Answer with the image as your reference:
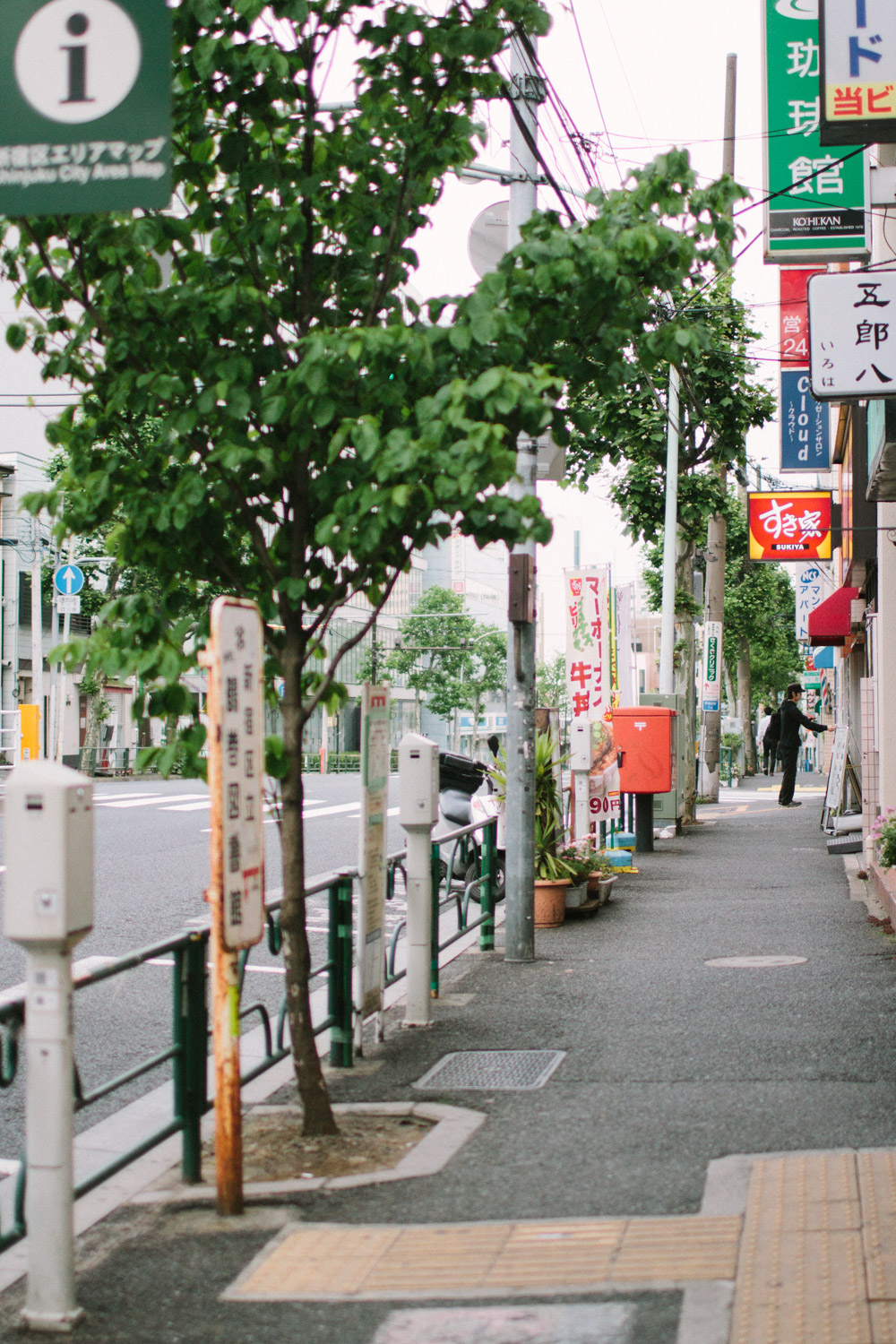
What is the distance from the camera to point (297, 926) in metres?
Result: 5.38

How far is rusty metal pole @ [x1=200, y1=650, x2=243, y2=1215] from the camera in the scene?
4.25 m

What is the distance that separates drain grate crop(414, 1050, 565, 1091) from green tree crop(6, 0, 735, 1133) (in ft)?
3.33

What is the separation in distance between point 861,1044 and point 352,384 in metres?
4.05

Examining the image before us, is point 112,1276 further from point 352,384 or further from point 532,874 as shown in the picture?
point 532,874

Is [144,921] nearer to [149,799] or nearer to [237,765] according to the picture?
[237,765]

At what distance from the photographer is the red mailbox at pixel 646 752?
16281mm

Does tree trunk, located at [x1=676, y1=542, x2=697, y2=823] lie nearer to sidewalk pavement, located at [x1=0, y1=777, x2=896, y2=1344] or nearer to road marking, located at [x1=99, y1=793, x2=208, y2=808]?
road marking, located at [x1=99, y1=793, x2=208, y2=808]

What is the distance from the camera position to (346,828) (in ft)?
63.7

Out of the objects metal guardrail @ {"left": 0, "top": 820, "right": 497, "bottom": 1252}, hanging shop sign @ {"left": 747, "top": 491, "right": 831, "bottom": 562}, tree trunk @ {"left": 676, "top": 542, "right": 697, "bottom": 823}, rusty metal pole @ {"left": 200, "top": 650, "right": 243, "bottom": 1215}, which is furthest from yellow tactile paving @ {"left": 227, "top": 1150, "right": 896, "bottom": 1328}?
tree trunk @ {"left": 676, "top": 542, "right": 697, "bottom": 823}

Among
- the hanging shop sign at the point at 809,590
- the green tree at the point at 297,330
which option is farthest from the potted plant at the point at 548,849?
the hanging shop sign at the point at 809,590

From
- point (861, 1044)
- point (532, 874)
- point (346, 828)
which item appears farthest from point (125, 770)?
point (861, 1044)

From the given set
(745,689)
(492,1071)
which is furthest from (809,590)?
(492,1071)

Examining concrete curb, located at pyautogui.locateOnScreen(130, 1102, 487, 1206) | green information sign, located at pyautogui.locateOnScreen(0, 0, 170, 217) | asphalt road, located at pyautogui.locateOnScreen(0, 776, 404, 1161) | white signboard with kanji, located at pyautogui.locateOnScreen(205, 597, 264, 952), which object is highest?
green information sign, located at pyautogui.locateOnScreen(0, 0, 170, 217)

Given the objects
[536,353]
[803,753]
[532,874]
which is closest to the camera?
[536,353]
